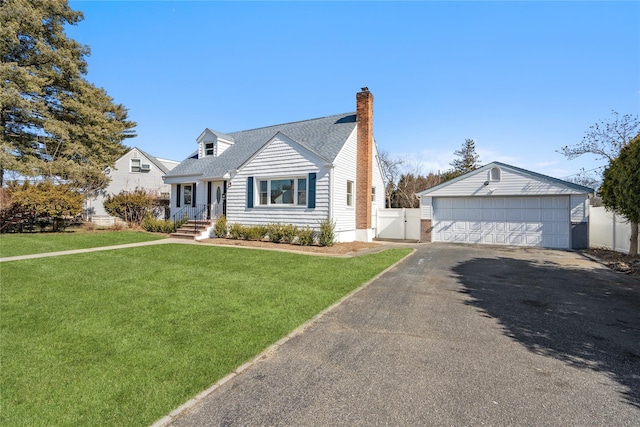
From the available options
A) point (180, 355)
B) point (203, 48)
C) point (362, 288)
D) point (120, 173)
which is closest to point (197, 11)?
point (203, 48)

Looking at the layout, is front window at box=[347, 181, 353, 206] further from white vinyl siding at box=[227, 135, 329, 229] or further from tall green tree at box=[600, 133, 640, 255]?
tall green tree at box=[600, 133, 640, 255]

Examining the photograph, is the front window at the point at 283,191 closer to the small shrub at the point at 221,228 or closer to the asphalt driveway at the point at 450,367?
the small shrub at the point at 221,228

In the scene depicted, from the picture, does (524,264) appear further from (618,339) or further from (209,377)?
(209,377)

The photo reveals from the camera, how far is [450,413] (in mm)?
2586

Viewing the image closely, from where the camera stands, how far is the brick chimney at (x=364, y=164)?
1589 centimetres

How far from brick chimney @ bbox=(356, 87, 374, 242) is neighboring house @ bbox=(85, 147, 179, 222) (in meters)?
18.5

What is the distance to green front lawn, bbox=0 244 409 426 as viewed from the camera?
2.78 m

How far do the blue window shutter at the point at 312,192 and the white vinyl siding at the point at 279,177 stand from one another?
0.50 feet

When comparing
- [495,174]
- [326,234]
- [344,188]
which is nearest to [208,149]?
[344,188]

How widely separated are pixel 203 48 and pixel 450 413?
15.3 m

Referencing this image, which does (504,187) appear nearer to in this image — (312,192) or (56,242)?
(312,192)

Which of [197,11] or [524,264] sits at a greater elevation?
[197,11]

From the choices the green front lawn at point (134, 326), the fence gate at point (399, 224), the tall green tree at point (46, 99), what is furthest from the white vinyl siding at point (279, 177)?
the tall green tree at point (46, 99)

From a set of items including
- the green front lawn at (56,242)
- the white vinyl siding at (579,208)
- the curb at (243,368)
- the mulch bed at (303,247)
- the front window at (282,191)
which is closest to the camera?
the curb at (243,368)
